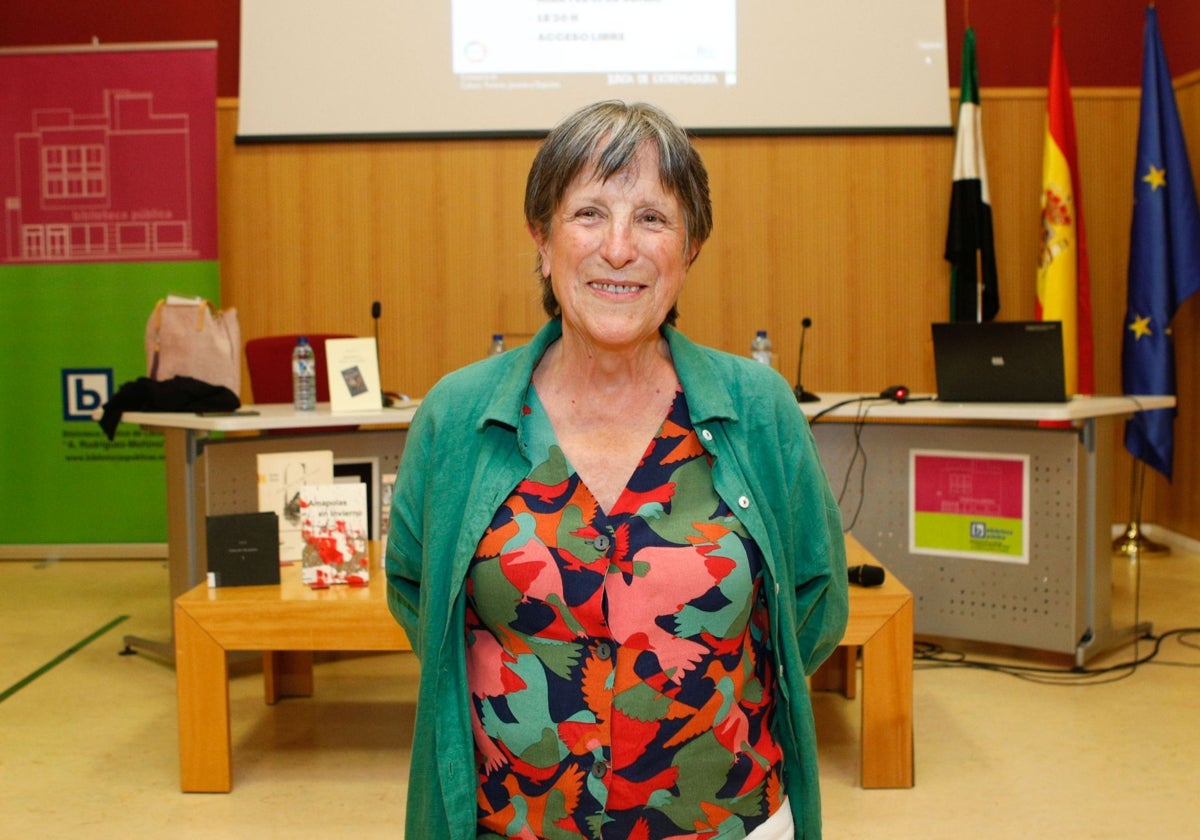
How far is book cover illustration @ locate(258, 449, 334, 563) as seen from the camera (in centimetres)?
335

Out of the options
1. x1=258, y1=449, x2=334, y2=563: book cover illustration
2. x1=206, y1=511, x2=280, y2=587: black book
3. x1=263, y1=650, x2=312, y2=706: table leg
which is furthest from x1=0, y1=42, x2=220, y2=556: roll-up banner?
x1=206, y1=511, x2=280, y2=587: black book

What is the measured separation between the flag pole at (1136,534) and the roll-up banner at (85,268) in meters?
4.79

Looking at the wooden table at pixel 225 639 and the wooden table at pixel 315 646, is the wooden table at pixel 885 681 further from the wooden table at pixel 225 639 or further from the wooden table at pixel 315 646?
the wooden table at pixel 225 639

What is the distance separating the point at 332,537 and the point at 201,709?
543 millimetres

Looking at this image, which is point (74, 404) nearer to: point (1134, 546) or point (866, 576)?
point (866, 576)

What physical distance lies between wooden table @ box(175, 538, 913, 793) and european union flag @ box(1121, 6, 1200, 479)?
129 inches

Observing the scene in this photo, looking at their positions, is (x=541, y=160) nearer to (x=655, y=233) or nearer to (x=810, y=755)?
(x=655, y=233)

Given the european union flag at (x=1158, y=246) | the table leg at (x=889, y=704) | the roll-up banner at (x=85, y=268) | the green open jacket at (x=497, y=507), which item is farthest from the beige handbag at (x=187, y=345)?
the european union flag at (x=1158, y=246)

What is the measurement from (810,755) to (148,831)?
2.00 meters

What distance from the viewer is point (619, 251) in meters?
1.31

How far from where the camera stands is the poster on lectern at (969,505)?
391 cm

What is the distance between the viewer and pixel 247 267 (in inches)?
239

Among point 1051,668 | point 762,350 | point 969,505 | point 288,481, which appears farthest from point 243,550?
point 1051,668

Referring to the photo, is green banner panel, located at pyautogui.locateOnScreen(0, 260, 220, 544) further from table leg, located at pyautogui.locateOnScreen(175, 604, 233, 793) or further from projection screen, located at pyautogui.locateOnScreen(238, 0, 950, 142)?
table leg, located at pyautogui.locateOnScreen(175, 604, 233, 793)
